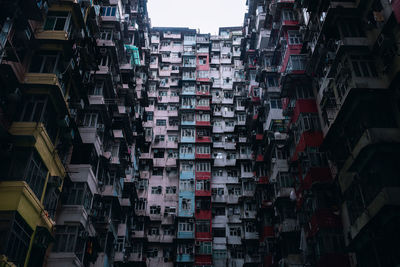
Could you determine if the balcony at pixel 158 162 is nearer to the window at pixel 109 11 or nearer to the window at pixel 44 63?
the window at pixel 109 11

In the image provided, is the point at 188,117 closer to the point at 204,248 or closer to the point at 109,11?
the point at 204,248

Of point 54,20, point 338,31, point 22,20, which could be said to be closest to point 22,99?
point 22,20

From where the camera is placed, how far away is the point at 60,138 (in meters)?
23.0

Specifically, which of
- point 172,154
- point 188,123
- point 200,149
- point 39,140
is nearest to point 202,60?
point 188,123

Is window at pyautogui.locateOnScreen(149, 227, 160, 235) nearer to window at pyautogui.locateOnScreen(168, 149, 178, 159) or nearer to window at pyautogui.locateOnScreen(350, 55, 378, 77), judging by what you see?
window at pyautogui.locateOnScreen(168, 149, 178, 159)

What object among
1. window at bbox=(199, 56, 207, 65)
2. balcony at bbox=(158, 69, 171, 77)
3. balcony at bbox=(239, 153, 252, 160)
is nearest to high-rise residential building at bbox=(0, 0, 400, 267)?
balcony at bbox=(239, 153, 252, 160)

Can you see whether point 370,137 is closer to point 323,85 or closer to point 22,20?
point 323,85

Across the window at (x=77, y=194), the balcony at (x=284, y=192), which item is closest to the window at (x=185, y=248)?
the balcony at (x=284, y=192)

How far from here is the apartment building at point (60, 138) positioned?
17.8 m

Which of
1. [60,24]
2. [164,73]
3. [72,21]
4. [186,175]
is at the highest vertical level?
[164,73]

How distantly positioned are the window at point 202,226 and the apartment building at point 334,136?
868 centimetres

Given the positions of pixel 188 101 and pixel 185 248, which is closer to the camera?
pixel 185 248

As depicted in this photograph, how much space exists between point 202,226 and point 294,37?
24.6 metres

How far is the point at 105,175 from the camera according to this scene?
102 ft
